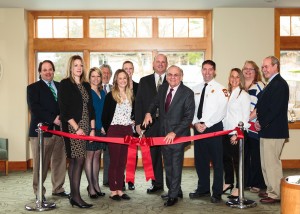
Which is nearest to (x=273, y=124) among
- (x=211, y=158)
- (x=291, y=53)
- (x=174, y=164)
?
(x=211, y=158)

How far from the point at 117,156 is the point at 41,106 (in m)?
1.11

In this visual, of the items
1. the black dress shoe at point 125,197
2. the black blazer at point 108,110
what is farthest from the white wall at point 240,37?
the black dress shoe at point 125,197

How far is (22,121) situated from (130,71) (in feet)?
9.27

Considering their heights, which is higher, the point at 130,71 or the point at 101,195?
the point at 130,71

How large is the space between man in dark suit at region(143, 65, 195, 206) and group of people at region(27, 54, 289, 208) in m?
0.01

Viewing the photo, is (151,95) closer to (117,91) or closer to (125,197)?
(117,91)

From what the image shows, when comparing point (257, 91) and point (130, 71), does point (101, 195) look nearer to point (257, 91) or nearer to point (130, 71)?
point (130, 71)

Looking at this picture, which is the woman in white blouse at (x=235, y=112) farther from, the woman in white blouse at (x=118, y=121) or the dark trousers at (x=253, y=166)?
the woman in white blouse at (x=118, y=121)

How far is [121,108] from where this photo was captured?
5.18 meters

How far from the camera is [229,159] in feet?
18.3

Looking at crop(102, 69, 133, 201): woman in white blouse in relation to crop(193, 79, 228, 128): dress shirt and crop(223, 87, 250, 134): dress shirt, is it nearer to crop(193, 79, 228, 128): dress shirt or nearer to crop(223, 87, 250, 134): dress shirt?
crop(193, 79, 228, 128): dress shirt

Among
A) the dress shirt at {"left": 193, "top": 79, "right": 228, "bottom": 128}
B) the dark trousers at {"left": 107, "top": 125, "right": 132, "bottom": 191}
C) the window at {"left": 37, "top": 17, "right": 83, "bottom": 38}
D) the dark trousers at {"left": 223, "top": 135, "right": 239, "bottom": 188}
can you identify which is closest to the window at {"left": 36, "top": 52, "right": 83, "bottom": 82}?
the window at {"left": 37, "top": 17, "right": 83, "bottom": 38}

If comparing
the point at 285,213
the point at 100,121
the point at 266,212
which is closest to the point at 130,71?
the point at 100,121

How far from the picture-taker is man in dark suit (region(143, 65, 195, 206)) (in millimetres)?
4844
